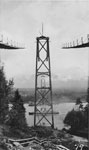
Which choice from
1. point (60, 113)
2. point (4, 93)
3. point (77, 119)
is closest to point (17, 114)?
point (4, 93)

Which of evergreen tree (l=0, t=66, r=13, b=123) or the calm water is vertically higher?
evergreen tree (l=0, t=66, r=13, b=123)

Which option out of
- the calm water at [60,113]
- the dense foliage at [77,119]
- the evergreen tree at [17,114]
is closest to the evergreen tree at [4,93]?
the evergreen tree at [17,114]

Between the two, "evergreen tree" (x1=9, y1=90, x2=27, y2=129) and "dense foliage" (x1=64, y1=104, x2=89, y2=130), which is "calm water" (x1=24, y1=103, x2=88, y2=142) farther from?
"evergreen tree" (x1=9, y1=90, x2=27, y2=129)

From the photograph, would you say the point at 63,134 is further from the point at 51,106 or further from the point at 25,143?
the point at 25,143

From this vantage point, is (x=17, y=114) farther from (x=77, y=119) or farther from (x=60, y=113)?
(x=77, y=119)

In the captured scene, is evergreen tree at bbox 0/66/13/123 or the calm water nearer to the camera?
evergreen tree at bbox 0/66/13/123

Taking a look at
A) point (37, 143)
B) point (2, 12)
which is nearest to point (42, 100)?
point (37, 143)

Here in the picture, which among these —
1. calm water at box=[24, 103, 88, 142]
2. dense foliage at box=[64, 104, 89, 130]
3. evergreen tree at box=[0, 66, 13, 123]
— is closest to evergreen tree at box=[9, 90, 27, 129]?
evergreen tree at box=[0, 66, 13, 123]

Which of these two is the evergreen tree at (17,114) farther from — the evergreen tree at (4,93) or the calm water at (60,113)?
the calm water at (60,113)
